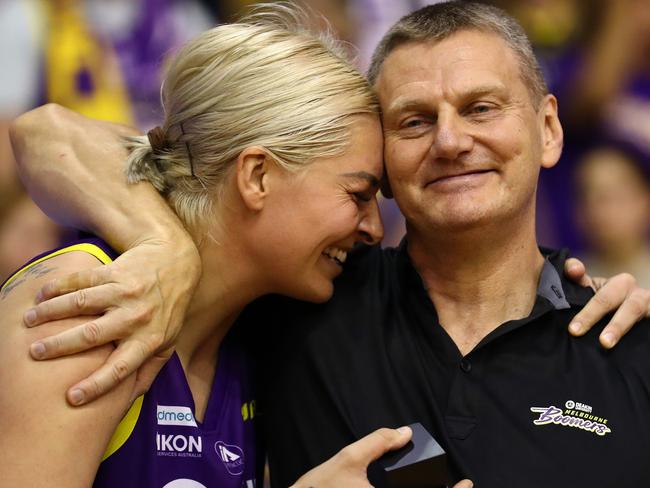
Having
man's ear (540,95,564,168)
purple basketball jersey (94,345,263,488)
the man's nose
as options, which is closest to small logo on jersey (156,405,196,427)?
purple basketball jersey (94,345,263,488)

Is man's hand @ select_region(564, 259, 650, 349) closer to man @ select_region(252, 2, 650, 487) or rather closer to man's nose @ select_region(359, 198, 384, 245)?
man @ select_region(252, 2, 650, 487)

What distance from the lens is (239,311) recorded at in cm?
226

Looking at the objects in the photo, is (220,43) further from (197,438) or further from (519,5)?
(519,5)

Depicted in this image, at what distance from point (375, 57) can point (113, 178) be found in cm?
77

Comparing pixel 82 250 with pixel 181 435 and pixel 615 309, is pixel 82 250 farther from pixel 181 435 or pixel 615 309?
pixel 615 309

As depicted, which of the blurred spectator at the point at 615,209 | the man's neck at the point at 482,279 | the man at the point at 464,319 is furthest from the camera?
the blurred spectator at the point at 615,209

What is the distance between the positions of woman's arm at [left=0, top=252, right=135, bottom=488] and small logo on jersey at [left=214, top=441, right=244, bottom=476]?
0.41 meters

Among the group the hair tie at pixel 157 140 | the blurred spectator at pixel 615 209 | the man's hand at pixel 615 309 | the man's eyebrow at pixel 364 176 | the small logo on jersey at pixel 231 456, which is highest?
the hair tie at pixel 157 140

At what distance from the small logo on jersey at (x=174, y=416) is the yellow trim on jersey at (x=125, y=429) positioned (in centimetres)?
7

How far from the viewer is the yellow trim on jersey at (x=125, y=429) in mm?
1892

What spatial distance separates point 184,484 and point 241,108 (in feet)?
2.82

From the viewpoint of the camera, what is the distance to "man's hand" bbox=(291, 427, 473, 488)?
5.75 feet

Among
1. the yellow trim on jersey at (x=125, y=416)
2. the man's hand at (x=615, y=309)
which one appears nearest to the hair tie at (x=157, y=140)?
the yellow trim on jersey at (x=125, y=416)

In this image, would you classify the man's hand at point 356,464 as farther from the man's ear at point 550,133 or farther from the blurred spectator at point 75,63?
the blurred spectator at point 75,63
